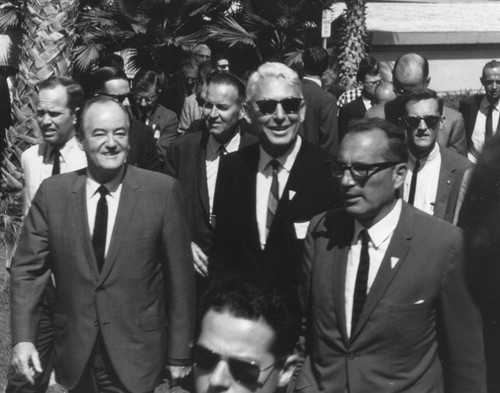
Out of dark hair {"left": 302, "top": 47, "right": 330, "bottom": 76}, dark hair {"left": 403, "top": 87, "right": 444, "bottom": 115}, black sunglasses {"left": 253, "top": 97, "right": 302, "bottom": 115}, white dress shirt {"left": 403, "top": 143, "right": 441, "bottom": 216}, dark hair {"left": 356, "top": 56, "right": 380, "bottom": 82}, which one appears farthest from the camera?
dark hair {"left": 356, "top": 56, "right": 380, "bottom": 82}

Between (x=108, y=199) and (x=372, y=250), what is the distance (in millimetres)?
1418

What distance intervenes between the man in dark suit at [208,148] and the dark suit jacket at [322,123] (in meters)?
1.38

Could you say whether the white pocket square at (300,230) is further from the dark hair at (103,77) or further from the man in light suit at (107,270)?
the dark hair at (103,77)

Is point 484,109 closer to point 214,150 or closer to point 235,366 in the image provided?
point 214,150

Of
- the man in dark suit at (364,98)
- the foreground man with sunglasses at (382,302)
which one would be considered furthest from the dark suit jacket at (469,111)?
the foreground man with sunglasses at (382,302)

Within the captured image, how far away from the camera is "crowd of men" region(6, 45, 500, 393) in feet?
9.93

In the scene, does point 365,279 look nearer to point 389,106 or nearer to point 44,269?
point 44,269

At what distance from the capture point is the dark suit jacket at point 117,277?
4.47 m

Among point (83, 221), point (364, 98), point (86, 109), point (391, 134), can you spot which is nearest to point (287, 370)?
point (391, 134)

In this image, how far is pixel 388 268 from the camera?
3.64 metres

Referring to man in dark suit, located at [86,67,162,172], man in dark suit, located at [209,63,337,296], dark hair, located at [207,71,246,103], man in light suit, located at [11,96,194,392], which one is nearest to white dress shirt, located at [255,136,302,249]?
man in dark suit, located at [209,63,337,296]

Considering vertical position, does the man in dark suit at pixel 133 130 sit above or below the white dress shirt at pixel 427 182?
above

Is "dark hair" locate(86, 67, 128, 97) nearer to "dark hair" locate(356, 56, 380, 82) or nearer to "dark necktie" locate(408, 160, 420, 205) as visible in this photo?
"dark necktie" locate(408, 160, 420, 205)

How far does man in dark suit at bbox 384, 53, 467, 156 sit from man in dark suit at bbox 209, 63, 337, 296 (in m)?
0.98
